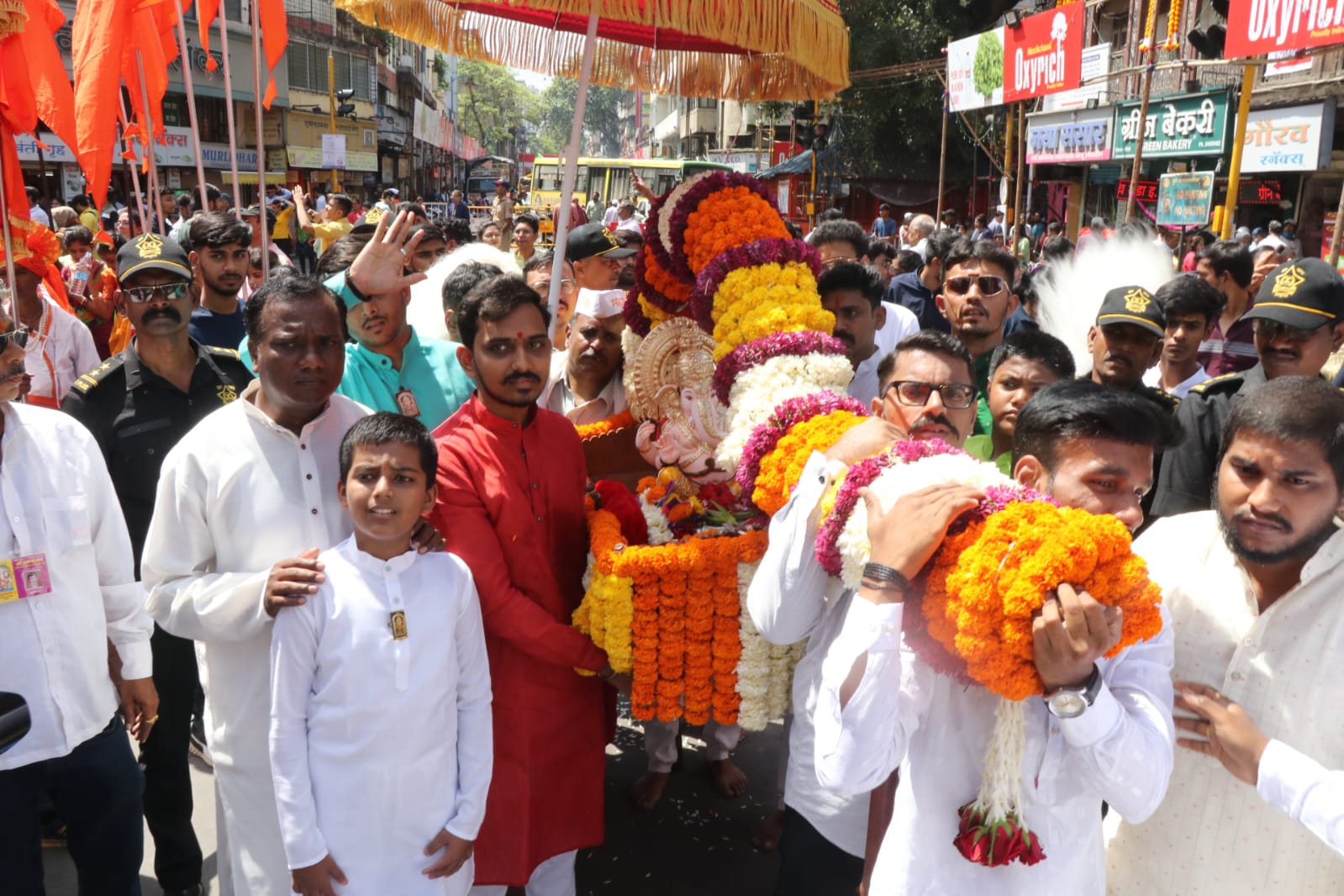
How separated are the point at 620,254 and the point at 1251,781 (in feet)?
11.6

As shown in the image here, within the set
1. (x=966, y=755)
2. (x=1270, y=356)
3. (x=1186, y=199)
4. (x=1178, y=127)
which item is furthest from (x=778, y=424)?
(x=1178, y=127)

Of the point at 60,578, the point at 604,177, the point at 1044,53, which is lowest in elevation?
the point at 60,578

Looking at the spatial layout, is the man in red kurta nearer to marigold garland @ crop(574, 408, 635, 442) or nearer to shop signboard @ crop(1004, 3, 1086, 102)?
marigold garland @ crop(574, 408, 635, 442)

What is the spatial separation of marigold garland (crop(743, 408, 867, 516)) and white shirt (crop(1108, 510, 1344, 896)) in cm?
78

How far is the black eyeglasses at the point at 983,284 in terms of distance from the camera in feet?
13.6

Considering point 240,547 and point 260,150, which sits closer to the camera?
point 240,547

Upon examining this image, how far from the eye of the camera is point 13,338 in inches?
98.1

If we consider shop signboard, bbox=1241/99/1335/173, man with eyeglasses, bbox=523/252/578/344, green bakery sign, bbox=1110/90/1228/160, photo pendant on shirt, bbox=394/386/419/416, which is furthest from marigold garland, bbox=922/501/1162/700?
green bakery sign, bbox=1110/90/1228/160

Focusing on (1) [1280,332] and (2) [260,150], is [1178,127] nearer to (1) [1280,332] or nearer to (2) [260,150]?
(1) [1280,332]

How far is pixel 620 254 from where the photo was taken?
183 inches

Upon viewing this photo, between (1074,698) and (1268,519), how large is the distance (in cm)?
66

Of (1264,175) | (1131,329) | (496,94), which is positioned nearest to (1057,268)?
(1131,329)

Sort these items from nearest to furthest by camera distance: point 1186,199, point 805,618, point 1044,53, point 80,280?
point 805,618, point 80,280, point 1186,199, point 1044,53

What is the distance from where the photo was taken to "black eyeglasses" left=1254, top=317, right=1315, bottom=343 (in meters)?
3.21
